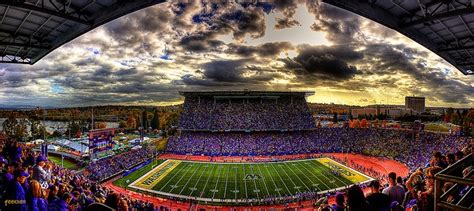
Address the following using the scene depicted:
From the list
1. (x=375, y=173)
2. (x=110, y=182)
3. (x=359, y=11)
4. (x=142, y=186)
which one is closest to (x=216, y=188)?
(x=142, y=186)

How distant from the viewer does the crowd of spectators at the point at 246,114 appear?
190 feet

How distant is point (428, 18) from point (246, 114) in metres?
50.9

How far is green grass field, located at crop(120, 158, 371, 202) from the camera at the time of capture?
2819cm

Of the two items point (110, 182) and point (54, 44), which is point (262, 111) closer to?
point (110, 182)

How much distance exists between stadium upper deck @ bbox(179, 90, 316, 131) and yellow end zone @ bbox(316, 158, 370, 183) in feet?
51.7

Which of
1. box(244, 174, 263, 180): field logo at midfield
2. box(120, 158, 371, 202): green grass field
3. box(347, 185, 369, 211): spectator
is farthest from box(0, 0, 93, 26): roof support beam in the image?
box(244, 174, 263, 180): field logo at midfield

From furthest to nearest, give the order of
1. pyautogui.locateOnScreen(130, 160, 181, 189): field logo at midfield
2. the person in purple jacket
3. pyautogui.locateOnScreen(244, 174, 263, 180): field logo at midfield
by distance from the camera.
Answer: pyautogui.locateOnScreen(244, 174, 263, 180): field logo at midfield
pyautogui.locateOnScreen(130, 160, 181, 189): field logo at midfield
the person in purple jacket

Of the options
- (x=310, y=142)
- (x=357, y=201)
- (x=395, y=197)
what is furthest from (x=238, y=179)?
(x=357, y=201)

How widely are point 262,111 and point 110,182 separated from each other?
1397 inches

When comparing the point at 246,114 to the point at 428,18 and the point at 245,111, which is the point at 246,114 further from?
the point at 428,18

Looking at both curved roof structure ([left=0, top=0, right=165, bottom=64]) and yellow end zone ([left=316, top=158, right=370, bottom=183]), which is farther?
yellow end zone ([left=316, top=158, right=370, bottom=183])

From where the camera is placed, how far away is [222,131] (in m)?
57.4

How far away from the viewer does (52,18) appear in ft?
37.4

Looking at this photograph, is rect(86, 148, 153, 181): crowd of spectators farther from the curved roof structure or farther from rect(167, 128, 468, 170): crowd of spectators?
the curved roof structure
